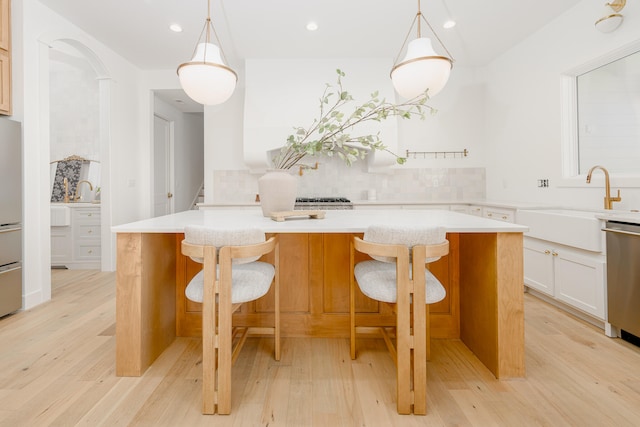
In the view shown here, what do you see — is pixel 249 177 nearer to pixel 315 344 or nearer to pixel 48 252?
pixel 48 252

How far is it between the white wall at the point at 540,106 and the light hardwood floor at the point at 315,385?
1583mm

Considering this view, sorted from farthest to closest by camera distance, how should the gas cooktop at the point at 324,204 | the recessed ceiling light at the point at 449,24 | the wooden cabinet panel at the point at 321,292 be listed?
the gas cooktop at the point at 324,204, the recessed ceiling light at the point at 449,24, the wooden cabinet panel at the point at 321,292

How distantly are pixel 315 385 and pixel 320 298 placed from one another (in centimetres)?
59

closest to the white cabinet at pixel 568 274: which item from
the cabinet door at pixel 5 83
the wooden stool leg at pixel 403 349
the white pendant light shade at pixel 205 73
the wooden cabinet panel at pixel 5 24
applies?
the wooden stool leg at pixel 403 349

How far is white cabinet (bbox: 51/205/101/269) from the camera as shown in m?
4.34

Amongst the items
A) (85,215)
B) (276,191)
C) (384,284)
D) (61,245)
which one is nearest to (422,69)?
(276,191)

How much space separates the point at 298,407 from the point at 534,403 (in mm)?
1089

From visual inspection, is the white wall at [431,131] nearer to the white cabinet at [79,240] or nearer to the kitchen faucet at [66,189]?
the white cabinet at [79,240]

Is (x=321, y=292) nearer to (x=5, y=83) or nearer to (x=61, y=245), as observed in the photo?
(x=5, y=83)

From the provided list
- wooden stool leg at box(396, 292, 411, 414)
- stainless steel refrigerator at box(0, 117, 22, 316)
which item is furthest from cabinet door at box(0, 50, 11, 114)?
wooden stool leg at box(396, 292, 411, 414)

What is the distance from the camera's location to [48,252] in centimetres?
319

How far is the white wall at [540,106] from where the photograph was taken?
9.52ft

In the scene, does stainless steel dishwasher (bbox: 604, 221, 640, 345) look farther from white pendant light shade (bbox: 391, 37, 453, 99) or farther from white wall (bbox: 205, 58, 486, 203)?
white wall (bbox: 205, 58, 486, 203)

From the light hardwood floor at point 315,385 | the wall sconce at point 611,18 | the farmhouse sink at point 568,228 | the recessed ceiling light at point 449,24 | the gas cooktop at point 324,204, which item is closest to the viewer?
the light hardwood floor at point 315,385
